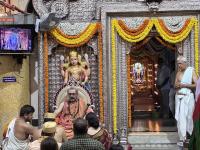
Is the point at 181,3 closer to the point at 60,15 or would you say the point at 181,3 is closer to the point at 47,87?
the point at 60,15

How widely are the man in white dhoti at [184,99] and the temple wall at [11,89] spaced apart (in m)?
3.29

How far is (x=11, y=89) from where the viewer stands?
37.6 ft

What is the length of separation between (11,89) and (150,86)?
635cm

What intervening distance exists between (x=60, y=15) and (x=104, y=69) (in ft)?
4.87

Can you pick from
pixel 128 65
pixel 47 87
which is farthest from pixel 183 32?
pixel 47 87

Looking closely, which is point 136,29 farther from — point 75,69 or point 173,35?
point 75,69

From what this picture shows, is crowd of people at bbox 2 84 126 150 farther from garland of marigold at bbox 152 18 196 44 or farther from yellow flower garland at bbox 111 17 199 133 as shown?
garland of marigold at bbox 152 18 196 44

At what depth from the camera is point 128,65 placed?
11500 millimetres

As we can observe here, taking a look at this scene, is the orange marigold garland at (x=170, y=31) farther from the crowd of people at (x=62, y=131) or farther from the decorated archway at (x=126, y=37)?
the crowd of people at (x=62, y=131)

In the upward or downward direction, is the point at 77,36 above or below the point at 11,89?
above

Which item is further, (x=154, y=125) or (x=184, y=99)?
(x=154, y=125)

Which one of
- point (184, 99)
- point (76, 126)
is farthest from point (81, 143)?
point (184, 99)

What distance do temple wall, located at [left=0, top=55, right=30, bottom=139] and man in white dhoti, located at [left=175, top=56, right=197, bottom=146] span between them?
3.29 m

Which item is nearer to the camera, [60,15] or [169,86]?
[60,15]
